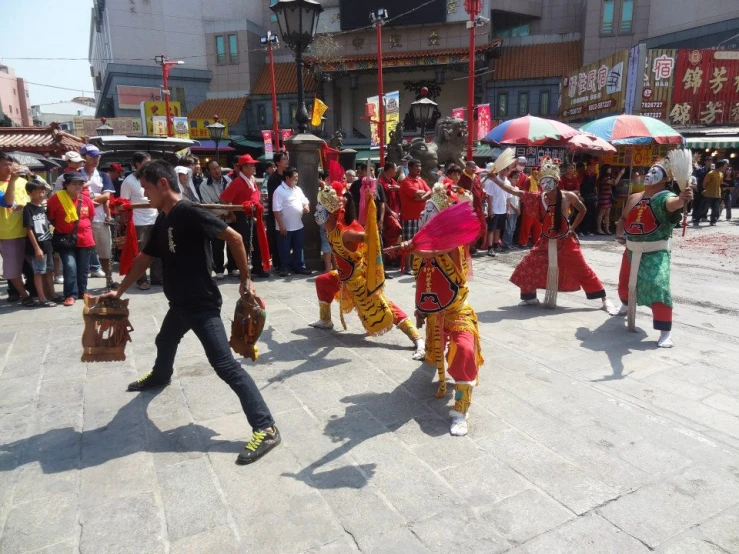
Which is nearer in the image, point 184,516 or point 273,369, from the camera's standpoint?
point 184,516

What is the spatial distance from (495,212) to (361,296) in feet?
18.9

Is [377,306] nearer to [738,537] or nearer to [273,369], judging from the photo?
[273,369]

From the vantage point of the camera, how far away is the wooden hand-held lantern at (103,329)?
3457mm

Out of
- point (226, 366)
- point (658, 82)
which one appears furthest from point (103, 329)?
point (658, 82)

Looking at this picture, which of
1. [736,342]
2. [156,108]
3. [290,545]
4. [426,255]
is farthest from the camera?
[156,108]

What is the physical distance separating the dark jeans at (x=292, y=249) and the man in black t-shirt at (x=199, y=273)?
184 inches

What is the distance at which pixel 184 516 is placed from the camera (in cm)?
250

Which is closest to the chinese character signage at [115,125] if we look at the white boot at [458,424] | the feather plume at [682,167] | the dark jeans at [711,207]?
the dark jeans at [711,207]

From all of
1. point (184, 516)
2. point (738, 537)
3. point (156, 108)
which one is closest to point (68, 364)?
point (184, 516)

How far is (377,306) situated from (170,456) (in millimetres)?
2090

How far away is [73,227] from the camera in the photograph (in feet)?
20.2

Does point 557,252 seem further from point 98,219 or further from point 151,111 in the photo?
point 151,111

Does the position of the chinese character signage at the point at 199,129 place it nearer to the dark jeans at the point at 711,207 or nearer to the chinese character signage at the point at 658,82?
the chinese character signage at the point at 658,82

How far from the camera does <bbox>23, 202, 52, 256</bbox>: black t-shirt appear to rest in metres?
5.96
